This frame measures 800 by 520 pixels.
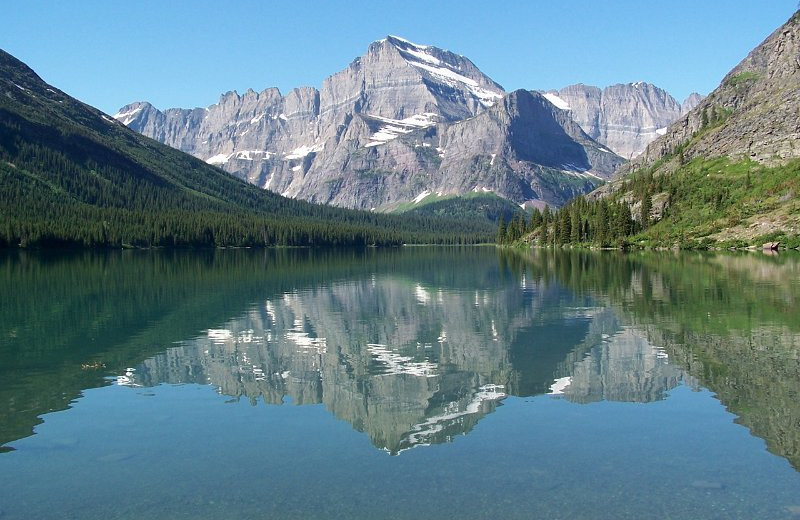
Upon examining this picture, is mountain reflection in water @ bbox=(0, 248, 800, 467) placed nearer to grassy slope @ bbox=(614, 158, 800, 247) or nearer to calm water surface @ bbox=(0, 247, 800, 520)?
calm water surface @ bbox=(0, 247, 800, 520)

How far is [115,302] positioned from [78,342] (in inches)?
1030

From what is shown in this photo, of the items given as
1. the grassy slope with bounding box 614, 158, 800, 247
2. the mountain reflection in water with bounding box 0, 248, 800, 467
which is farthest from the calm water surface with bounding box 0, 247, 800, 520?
the grassy slope with bounding box 614, 158, 800, 247

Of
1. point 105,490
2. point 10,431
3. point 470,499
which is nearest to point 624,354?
point 470,499

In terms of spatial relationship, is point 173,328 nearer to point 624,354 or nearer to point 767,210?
point 624,354

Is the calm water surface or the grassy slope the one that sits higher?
the grassy slope

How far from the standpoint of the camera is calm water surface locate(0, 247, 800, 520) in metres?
18.6

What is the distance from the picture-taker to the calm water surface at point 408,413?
61.1 ft

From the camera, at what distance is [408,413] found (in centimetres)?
2738

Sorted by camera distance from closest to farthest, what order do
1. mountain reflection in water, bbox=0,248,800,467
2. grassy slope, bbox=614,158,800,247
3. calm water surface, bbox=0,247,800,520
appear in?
calm water surface, bbox=0,247,800,520, mountain reflection in water, bbox=0,248,800,467, grassy slope, bbox=614,158,800,247

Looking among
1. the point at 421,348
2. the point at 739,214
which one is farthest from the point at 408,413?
the point at 739,214

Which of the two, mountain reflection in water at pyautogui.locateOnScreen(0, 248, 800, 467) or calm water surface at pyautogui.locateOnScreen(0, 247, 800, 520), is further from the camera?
mountain reflection in water at pyautogui.locateOnScreen(0, 248, 800, 467)

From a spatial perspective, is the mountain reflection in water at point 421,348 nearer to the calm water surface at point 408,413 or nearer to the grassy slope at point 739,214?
the calm water surface at point 408,413

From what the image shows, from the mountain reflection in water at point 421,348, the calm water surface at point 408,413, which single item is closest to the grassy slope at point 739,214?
the mountain reflection in water at point 421,348

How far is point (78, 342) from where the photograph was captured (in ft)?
148
